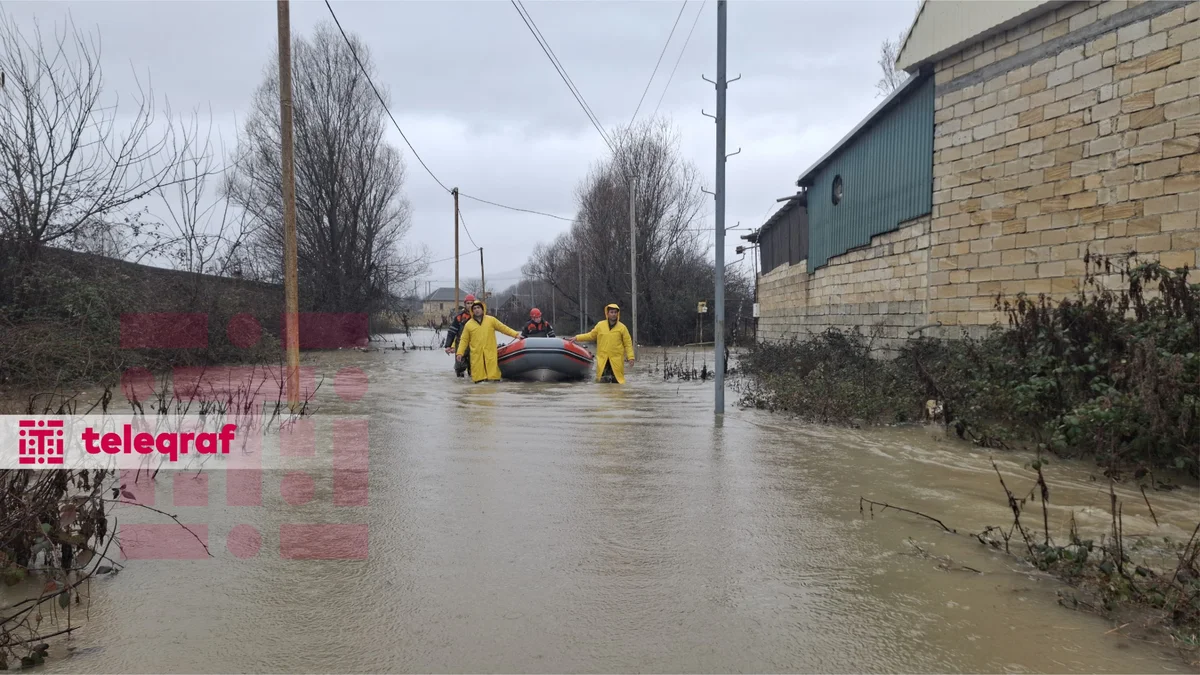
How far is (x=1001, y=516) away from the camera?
4.94m

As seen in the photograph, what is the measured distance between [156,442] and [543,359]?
865 centimetres

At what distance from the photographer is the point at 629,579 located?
149 inches

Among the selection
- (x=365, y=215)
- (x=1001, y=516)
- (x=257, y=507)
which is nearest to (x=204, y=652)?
(x=257, y=507)

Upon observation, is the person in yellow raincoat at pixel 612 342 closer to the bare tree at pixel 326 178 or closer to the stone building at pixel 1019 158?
the stone building at pixel 1019 158

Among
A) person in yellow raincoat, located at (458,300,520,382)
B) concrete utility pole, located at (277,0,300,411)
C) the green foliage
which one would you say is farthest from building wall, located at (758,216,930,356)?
concrete utility pole, located at (277,0,300,411)

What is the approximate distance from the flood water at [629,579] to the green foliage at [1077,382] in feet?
1.57

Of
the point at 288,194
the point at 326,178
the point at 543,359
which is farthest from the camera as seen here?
the point at 326,178

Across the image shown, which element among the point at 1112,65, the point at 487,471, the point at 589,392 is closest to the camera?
the point at 487,471

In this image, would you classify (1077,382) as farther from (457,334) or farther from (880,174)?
(457,334)

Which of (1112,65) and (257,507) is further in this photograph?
(1112,65)

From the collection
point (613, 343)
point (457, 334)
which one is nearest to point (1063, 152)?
point (613, 343)

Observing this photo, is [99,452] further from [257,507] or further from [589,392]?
[589,392]

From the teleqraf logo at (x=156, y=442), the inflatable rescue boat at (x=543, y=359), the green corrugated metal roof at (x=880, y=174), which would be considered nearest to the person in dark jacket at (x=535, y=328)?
the inflatable rescue boat at (x=543, y=359)

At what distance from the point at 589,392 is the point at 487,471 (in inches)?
246
